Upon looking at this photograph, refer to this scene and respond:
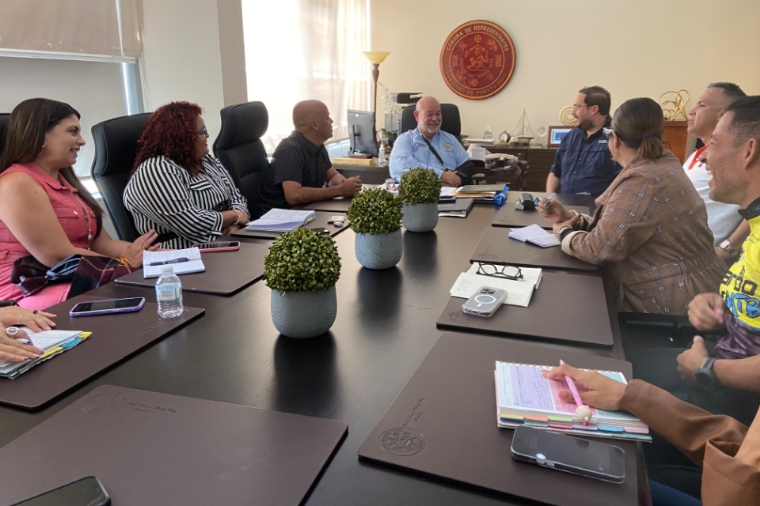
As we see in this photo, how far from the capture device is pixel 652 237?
1.74 m

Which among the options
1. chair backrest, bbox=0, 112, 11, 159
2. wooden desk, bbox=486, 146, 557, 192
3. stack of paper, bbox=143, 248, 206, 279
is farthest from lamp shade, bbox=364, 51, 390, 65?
stack of paper, bbox=143, 248, 206, 279

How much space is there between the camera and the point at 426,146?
3.83m

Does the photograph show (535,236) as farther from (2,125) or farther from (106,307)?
(2,125)

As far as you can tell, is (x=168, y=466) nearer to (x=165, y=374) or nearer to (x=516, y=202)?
(x=165, y=374)

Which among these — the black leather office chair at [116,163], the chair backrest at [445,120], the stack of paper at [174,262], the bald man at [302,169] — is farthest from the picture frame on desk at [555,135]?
the stack of paper at [174,262]

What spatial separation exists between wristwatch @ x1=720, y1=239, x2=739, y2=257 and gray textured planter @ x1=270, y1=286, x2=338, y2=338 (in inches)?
72.8

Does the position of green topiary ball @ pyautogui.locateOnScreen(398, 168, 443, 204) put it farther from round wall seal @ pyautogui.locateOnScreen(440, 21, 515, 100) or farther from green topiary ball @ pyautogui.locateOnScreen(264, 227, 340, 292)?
round wall seal @ pyautogui.locateOnScreen(440, 21, 515, 100)

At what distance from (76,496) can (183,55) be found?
10.6 feet

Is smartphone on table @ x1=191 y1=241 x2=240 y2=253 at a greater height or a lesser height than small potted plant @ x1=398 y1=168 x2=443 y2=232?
lesser

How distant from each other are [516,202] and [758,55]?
3.82 meters

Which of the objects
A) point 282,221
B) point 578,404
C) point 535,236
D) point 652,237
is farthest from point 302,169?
point 578,404

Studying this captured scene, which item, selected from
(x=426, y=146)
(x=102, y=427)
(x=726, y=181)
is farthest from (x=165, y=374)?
(x=426, y=146)

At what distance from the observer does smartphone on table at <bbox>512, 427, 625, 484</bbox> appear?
0.75 metres

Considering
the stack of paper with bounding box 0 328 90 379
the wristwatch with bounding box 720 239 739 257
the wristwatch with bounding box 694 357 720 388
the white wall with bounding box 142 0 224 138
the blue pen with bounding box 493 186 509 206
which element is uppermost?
the white wall with bounding box 142 0 224 138
